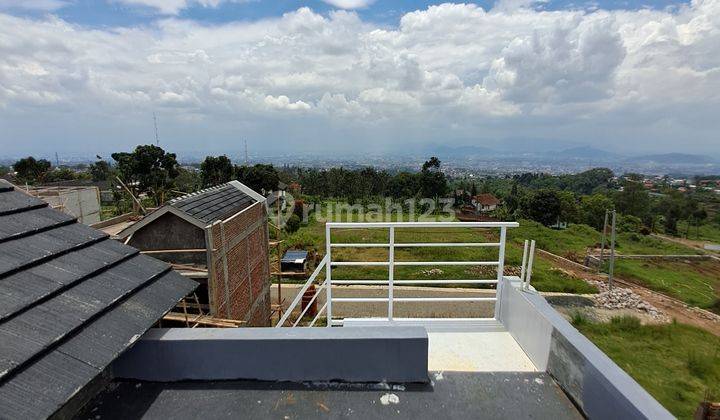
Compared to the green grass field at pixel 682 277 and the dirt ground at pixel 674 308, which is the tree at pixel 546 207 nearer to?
the green grass field at pixel 682 277

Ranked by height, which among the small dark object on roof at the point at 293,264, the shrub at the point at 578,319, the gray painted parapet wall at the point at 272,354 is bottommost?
the shrub at the point at 578,319

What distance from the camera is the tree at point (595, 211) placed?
44.4 metres

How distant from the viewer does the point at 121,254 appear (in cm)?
228

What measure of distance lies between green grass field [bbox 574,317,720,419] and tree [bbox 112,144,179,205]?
122 ft

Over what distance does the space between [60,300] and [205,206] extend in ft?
23.1

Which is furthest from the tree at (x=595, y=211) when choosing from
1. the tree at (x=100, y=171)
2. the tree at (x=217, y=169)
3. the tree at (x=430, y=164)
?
the tree at (x=100, y=171)

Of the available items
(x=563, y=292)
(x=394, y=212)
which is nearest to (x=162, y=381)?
(x=563, y=292)

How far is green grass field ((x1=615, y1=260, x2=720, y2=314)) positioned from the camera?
19.1 meters

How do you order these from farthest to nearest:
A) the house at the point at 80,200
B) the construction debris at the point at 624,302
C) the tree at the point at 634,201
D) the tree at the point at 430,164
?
1. the tree at the point at 634,201
2. the tree at the point at 430,164
3. the house at the point at 80,200
4. the construction debris at the point at 624,302

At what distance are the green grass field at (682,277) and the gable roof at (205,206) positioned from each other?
21981mm

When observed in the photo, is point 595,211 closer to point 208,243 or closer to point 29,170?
point 208,243

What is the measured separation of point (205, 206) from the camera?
8.34 m

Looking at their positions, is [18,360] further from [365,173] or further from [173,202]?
[365,173]

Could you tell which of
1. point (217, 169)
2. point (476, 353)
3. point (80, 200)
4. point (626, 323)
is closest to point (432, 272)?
point (626, 323)
